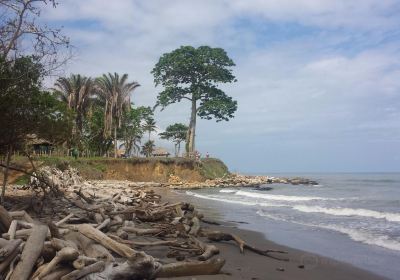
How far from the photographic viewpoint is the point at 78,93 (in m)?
45.2

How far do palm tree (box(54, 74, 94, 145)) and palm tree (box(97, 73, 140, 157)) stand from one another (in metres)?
1.34

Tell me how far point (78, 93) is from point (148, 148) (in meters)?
23.6

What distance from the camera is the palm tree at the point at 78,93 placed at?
44.1 m

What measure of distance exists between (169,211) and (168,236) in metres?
3.00

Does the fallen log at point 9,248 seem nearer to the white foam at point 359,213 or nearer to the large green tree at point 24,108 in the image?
the large green tree at point 24,108

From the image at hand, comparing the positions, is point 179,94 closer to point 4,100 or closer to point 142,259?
point 4,100

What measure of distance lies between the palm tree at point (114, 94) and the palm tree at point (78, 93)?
1342mm

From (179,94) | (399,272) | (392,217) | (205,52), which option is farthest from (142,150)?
(399,272)

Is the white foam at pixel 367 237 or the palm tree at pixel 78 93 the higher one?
the palm tree at pixel 78 93

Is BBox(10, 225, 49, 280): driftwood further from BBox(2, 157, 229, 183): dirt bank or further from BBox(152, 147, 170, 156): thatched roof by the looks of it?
BBox(152, 147, 170, 156): thatched roof

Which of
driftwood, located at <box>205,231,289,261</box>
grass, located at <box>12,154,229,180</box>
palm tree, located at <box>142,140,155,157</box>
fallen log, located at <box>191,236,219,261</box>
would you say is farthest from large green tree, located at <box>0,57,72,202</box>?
palm tree, located at <box>142,140,155,157</box>

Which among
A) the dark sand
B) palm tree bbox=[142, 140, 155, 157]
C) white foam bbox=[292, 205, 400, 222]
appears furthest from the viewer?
palm tree bbox=[142, 140, 155, 157]

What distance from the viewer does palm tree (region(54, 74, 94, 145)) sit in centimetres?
4412

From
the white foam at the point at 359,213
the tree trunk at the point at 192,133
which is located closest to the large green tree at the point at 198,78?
the tree trunk at the point at 192,133
